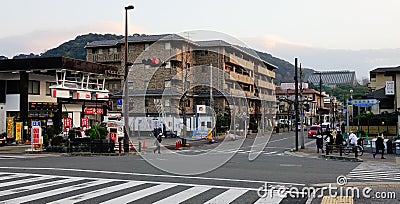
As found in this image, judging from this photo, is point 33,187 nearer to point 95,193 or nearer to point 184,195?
point 95,193

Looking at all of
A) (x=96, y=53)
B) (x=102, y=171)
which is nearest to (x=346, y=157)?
(x=102, y=171)

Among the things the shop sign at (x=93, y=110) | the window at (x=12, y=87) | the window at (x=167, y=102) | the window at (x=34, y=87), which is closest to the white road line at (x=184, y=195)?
the window at (x=167, y=102)

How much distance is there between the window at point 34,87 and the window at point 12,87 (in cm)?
103

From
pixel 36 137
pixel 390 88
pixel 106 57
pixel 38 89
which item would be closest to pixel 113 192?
pixel 36 137

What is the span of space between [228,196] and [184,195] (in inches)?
44.8

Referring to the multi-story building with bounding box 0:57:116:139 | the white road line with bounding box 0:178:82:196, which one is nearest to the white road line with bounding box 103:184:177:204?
the white road line with bounding box 0:178:82:196

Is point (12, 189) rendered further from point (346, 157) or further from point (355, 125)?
point (355, 125)

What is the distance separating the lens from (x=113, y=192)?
38.2 ft

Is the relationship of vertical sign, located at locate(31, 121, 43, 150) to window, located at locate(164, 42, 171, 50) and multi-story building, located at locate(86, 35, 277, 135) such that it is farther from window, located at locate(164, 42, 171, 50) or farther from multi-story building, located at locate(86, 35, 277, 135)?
window, located at locate(164, 42, 171, 50)

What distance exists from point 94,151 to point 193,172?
41.0ft

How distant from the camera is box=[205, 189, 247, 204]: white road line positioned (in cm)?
1039

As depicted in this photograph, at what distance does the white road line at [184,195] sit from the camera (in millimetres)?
10391

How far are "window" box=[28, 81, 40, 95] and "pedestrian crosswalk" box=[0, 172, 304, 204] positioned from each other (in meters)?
24.6

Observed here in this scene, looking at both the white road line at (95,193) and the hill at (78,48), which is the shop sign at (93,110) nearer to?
the white road line at (95,193)
